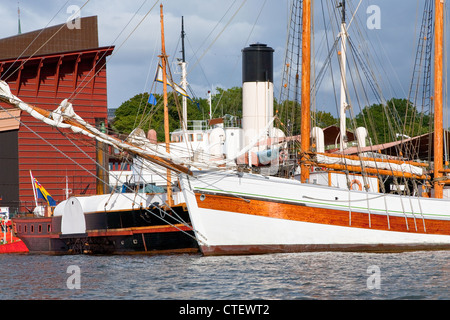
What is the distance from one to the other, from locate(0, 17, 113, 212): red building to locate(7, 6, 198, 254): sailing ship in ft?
27.2

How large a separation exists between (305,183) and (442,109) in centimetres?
804

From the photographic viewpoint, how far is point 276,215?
88.9 feet

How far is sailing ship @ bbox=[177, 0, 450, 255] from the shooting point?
88.3 ft

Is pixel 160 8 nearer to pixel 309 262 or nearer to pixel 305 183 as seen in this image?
pixel 305 183

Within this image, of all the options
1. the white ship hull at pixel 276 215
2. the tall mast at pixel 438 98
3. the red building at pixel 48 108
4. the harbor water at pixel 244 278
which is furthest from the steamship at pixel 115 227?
the tall mast at pixel 438 98

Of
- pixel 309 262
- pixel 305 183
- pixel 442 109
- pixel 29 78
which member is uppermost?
pixel 29 78

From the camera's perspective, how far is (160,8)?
114 ft

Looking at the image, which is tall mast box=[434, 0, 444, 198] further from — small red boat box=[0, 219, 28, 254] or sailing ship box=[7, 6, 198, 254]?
small red boat box=[0, 219, 28, 254]

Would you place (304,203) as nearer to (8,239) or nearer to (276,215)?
(276,215)

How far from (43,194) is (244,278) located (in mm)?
23771

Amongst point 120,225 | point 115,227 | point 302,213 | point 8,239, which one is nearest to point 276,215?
point 302,213

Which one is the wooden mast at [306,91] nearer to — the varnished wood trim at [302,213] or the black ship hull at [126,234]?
the varnished wood trim at [302,213]

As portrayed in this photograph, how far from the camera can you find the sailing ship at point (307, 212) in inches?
1060

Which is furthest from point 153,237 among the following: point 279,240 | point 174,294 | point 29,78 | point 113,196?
point 29,78
